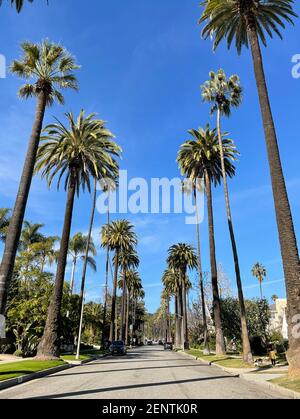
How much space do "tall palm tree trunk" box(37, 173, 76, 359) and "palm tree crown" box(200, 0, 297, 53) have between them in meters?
16.5

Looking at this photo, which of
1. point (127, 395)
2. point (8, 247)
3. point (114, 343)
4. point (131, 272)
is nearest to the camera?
point (127, 395)

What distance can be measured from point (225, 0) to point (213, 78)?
16.0 m

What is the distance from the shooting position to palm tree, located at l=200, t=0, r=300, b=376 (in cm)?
1577

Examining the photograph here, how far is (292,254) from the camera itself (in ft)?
53.4

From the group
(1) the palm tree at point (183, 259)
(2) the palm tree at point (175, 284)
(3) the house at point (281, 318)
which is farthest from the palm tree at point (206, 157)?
(3) the house at point (281, 318)

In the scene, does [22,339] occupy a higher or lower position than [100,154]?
lower

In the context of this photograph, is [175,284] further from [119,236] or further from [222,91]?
[222,91]

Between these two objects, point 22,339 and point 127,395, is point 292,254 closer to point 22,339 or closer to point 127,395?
point 127,395

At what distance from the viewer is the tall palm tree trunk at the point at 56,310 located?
27.4 m

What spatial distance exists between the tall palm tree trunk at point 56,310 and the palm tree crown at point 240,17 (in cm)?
1648

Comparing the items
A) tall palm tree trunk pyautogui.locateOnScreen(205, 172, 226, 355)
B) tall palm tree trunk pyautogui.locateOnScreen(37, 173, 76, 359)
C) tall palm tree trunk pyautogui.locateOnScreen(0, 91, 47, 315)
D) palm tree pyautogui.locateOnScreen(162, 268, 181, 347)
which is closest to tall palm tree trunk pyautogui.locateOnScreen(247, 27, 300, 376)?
tall palm tree trunk pyautogui.locateOnScreen(0, 91, 47, 315)
